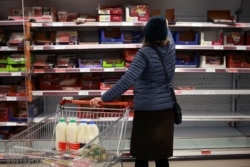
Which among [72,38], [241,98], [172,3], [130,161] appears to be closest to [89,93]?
[72,38]

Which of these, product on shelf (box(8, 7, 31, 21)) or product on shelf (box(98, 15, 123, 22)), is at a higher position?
product on shelf (box(8, 7, 31, 21))

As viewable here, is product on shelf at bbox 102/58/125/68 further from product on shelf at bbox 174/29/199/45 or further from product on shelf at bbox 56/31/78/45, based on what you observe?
product on shelf at bbox 174/29/199/45

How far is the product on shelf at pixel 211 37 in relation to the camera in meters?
3.97

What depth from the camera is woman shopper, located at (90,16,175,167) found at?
2479 millimetres

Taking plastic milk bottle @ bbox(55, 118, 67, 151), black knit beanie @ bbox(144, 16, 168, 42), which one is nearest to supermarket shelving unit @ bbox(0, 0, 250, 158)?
black knit beanie @ bbox(144, 16, 168, 42)

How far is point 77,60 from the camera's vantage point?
412 cm

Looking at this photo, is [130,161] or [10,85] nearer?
[130,161]

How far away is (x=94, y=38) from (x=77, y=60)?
0.51 meters

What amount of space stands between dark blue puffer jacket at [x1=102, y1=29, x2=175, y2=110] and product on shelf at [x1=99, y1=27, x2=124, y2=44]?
1.27m

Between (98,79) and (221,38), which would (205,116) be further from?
(98,79)

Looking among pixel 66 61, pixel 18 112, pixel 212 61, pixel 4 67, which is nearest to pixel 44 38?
pixel 66 61

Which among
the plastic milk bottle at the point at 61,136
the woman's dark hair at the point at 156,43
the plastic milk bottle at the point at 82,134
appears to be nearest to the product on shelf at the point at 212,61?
the woman's dark hair at the point at 156,43

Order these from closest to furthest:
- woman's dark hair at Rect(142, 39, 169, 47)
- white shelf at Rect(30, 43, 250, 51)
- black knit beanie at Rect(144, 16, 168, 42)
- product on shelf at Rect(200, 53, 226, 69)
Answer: black knit beanie at Rect(144, 16, 168, 42) < woman's dark hair at Rect(142, 39, 169, 47) < white shelf at Rect(30, 43, 250, 51) < product on shelf at Rect(200, 53, 226, 69)

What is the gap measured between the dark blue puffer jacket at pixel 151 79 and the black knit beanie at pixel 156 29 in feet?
0.32
